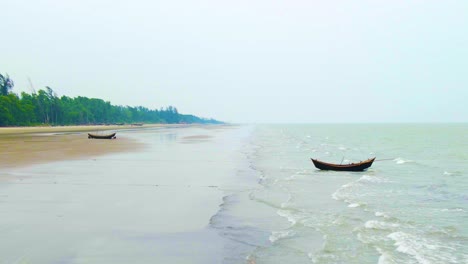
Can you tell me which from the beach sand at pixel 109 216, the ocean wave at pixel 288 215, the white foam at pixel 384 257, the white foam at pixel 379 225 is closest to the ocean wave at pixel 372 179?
Result: the beach sand at pixel 109 216

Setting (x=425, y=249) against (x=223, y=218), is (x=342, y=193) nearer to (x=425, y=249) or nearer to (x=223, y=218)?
(x=223, y=218)

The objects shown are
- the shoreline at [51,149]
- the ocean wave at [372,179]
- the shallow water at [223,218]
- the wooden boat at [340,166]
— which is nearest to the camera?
the shallow water at [223,218]

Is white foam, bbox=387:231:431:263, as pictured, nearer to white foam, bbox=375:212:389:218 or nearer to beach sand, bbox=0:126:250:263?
white foam, bbox=375:212:389:218

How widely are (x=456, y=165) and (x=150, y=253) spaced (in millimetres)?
32548

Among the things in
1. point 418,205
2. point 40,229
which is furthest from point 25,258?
point 418,205

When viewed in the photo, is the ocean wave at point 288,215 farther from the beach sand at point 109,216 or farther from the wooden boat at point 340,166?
the wooden boat at point 340,166

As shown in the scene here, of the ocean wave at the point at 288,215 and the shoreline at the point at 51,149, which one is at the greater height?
the ocean wave at the point at 288,215

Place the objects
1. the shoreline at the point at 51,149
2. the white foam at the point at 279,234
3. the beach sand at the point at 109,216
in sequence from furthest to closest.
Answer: the shoreline at the point at 51,149 → the white foam at the point at 279,234 → the beach sand at the point at 109,216

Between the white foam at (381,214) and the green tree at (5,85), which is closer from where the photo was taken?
the white foam at (381,214)

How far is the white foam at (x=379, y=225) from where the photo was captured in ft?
41.2

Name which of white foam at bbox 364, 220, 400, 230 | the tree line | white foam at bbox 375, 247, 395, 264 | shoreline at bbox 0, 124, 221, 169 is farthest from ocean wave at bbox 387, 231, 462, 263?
the tree line

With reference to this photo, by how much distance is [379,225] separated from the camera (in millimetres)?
12812

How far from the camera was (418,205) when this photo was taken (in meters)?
16.5

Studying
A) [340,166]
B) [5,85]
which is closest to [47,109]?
[5,85]
